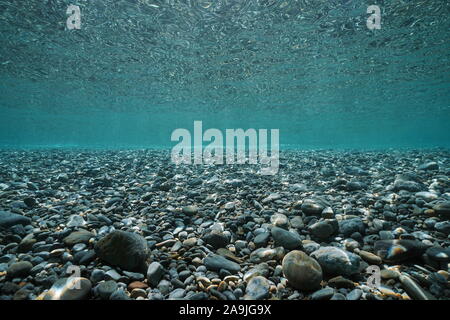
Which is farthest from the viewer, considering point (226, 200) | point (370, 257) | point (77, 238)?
point (226, 200)

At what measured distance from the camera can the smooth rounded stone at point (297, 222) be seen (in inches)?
148

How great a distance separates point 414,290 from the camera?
2146 millimetres

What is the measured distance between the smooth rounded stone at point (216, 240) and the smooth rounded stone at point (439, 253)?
8.44 ft

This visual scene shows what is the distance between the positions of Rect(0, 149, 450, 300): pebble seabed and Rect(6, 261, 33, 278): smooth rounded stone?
11 millimetres

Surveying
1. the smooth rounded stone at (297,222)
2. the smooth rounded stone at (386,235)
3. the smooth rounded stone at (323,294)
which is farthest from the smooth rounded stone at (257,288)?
the smooth rounded stone at (386,235)

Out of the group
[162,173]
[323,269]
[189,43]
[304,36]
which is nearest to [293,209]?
[323,269]

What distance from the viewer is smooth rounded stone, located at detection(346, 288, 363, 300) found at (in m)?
2.15

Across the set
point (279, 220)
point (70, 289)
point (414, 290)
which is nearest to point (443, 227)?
point (414, 290)

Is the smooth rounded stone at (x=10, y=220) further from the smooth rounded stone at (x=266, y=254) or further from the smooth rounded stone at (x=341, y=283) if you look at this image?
the smooth rounded stone at (x=341, y=283)

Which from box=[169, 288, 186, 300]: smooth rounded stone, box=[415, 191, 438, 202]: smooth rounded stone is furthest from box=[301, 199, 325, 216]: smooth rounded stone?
box=[169, 288, 186, 300]: smooth rounded stone

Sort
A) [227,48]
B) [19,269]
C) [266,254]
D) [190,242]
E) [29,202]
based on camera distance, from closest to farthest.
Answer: [19,269]
[266,254]
[190,242]
[29,202]
[227,48]

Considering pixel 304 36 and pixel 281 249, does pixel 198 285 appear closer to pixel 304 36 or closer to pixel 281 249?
pixel 281 249

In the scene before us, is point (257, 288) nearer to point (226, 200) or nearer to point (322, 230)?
point (322, 230)

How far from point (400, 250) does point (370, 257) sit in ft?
1.24
